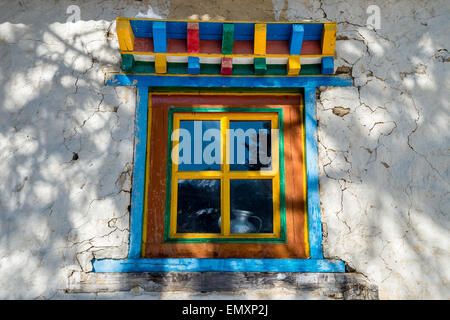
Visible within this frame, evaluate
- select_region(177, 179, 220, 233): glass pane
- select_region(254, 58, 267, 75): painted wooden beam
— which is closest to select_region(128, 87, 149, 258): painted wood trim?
select_region(177, 179, 220, 233): glass pane

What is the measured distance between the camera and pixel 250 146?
2.92 metres

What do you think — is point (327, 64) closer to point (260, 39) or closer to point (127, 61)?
point (260, 39)

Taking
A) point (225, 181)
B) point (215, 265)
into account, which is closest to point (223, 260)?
point (215, 265)

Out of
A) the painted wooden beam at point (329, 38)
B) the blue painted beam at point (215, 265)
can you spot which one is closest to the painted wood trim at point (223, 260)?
the blue painted beam at point (215, 265)

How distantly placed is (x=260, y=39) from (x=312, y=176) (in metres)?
1.02

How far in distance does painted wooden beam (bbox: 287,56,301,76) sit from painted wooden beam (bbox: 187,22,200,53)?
661 millimetres

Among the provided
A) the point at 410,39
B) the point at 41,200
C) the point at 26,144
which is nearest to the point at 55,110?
the point at 26,144

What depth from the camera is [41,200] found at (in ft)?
8.75

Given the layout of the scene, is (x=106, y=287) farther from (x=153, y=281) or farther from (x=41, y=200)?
(x=41, y=200)

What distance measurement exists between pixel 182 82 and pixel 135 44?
424 millimetres

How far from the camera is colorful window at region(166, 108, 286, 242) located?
8.98 feet
